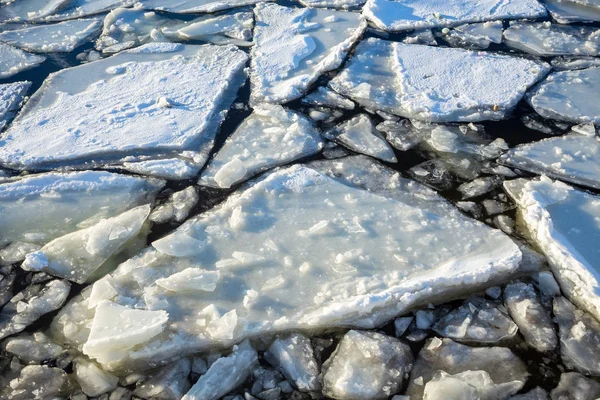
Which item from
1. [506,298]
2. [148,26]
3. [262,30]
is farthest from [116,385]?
[148,26]

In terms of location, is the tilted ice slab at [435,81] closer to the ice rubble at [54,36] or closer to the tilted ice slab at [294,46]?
the tilted ice slab at [294,46]

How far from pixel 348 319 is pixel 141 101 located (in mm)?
1654

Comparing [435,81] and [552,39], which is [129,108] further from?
[552,39]

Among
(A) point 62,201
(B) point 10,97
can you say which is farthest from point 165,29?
(A) point 62,201

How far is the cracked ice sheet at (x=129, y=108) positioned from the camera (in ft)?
7.79

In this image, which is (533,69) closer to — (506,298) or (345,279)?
(506,298)

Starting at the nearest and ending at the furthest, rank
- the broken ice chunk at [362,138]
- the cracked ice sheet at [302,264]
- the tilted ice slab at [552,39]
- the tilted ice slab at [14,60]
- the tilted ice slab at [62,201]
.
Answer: the cracked ice sheet at [302,264] → the tilted ice slab at [62,201] → the broken ice chunk at [362,138] → the tilted ice slab at [552,39] → the tilted ice slab at [14,60]

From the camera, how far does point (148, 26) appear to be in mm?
3457

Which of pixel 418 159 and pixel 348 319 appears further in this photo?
pixel 418 159

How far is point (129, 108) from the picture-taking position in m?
2.63

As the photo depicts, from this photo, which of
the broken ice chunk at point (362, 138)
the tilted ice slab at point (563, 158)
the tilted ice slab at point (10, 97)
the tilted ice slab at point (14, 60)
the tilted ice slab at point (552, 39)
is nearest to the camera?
the tilted ice slab at point (563, 158)

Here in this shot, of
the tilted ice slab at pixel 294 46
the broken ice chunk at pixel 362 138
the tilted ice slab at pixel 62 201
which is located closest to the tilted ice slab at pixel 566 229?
the broken ice chunk at pixel 362 138

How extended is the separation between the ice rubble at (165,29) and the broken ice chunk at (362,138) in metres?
1.08

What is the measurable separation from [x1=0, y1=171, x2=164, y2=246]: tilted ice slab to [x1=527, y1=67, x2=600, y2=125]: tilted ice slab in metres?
1.86
